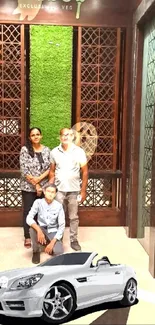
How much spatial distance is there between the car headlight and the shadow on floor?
105mm

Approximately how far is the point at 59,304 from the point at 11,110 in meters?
2.19

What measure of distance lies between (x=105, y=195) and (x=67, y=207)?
2.47ft

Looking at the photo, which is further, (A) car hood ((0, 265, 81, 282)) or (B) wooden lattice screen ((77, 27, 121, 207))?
(B) wooden lattice screen ((77, 27, 121, 207))

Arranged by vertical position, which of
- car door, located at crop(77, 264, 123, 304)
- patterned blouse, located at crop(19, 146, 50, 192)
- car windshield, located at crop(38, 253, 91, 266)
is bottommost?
car door, located at crop(77, 264, 123, 304)

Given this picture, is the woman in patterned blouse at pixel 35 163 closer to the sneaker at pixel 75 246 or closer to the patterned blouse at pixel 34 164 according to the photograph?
the patterned blouse at pixel 34 164

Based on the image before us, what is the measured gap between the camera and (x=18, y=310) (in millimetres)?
1502

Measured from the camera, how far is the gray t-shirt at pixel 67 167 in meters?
2.72

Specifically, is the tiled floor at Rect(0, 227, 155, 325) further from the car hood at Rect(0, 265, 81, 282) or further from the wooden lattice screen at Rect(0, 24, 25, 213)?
the wooden lattice screen at Rect(0, 24, 25, 213)

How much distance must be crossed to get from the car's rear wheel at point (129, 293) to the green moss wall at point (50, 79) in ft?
6.18

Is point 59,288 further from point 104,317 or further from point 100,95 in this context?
point 100,95

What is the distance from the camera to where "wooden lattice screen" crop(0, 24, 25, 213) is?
344 cm

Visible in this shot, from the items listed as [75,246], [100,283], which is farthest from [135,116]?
[100,283]

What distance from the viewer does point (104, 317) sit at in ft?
5.25

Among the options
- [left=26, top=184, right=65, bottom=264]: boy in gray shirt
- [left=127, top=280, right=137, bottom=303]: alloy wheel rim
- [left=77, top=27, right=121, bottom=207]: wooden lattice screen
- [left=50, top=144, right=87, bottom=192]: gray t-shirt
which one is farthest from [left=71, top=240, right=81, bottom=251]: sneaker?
[left=77, top=27, right=121, bottom=207]: wooden lattice screen
